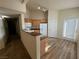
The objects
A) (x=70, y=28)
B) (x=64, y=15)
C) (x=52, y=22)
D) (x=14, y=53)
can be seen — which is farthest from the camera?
(x=52, y=22)

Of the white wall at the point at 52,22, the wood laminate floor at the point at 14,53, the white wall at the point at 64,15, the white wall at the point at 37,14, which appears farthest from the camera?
the white wall at the point at 37,14

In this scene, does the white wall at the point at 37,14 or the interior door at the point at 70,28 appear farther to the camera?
the white wall at the point at 37,14

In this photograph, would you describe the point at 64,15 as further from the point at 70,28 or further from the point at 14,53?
the point at 14,53

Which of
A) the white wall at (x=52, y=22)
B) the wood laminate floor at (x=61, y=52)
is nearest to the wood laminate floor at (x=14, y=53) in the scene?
the wood laminate floor at (x=61, y=52)

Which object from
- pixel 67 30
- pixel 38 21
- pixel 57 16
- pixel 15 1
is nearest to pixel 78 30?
pixel 67 30

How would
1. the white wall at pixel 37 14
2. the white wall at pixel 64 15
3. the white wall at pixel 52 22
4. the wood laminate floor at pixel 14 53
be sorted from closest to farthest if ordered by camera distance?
the wood laminate floor at pixel 14 53 → the white wall at pixel 64 15 → the white wall at pixel 52 22 → the white wall at pixel 37 14

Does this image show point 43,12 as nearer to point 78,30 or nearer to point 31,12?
point 31,12

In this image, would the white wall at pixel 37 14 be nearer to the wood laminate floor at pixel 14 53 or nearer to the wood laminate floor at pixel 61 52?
the wood laminate floor at pixel 61 52

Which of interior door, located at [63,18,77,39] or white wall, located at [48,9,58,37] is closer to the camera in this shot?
interior door, located at [63,18,77,39]

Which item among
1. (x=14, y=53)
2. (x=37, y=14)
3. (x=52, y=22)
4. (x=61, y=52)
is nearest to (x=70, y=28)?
(x=52, y=22)

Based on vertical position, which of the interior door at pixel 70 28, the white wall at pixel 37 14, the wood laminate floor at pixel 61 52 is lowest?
the wood laminate floor at pixel 61 52

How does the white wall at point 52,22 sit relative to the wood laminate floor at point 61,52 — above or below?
above

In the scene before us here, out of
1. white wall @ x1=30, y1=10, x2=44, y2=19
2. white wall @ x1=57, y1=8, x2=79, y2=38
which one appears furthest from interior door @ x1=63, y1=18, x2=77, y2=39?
white wall @ x1=30, y1=10, x2=44, y2=19

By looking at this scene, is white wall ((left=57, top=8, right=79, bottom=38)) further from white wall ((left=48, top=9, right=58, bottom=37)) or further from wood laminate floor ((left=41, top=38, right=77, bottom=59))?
wood laminate floor ((left=41, top=38, right=77, bottom=59))
